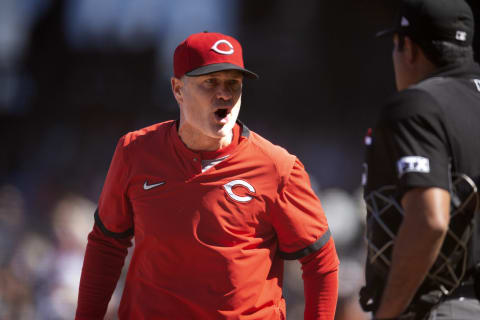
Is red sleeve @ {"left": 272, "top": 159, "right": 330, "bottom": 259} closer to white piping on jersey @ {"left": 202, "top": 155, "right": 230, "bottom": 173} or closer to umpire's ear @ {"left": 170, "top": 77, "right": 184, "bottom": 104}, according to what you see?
white piping on jersey @ {"left": 202, "top": 155, "right": 230, "bottom": 173}

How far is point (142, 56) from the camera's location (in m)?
10.3

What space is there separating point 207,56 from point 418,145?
1340mm

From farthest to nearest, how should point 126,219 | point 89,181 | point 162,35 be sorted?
1. point 162,35
2. point 89,181
3. point 126,219

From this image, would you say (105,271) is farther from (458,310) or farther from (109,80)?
(109,80)

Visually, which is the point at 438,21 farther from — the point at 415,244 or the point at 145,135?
the point at 145,135

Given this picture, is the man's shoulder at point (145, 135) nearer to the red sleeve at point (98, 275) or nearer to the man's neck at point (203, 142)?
the man's neck at point (203, 142)

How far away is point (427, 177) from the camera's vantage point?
224cm

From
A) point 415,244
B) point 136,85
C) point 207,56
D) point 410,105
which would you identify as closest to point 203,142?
point 207,56

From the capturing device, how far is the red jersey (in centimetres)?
314

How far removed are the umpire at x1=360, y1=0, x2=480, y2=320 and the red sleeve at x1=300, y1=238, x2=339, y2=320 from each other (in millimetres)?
766

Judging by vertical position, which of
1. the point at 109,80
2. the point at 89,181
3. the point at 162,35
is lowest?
the point at 89,181

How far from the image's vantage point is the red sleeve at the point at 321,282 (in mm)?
3297

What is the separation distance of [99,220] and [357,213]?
5011mm

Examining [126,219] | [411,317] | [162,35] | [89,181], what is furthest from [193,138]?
[162,35]
